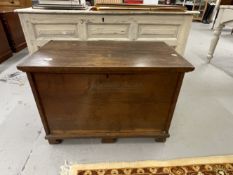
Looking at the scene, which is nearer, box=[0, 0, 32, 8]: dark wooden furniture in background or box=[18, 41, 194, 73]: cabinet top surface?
box=[18, 41, 194, 73]: cabinet top surface

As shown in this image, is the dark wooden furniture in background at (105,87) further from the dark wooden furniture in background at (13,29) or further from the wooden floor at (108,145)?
the dark wooden furniture in background at (13,29)

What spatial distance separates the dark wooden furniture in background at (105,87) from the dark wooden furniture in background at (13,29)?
2.05 metres

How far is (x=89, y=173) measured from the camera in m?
1.06

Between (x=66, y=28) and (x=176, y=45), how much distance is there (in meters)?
1.26

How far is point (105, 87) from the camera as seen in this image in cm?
104

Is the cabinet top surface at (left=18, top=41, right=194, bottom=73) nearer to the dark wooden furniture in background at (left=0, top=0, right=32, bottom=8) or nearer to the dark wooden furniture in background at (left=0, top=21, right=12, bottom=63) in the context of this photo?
the dark wooden furniture in background at (left=0, top=21, right=12, bottom=63)

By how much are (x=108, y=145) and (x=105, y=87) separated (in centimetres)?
52

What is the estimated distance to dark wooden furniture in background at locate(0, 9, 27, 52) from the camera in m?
2.67

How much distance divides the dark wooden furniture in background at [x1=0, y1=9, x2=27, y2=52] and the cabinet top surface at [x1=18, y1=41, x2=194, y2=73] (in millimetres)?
2025

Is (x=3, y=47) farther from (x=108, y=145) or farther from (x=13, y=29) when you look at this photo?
(x=108, y=145)

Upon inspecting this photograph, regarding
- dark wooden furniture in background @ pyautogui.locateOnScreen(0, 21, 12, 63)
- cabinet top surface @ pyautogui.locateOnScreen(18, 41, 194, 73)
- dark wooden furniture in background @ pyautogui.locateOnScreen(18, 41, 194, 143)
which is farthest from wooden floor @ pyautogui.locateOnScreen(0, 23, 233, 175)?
dark wooden furniture in background @ pyautogui.locateOnScreen(0, 21, 12, 63)

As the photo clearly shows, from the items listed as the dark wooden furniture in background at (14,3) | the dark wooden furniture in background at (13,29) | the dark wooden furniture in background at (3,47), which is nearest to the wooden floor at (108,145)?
the dark wooden furniture in background at (3,47)

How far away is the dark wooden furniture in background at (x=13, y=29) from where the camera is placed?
267 cm

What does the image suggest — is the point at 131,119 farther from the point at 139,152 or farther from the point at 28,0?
the point at 28,0
